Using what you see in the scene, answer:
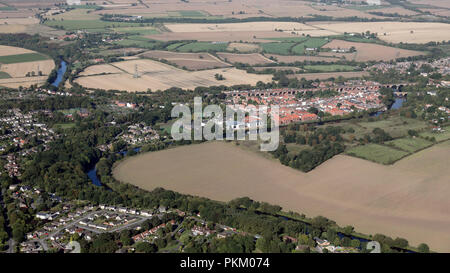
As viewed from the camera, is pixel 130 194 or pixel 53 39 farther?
pixel 53 39

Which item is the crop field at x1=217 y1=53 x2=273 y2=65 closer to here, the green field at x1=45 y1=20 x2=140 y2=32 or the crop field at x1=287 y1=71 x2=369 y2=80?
the crop field at x1=287 y1=71 x2=369 y2=80

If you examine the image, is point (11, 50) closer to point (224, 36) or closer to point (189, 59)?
point (189, 59)

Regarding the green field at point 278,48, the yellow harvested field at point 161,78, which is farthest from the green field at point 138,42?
the green field at point 278,48

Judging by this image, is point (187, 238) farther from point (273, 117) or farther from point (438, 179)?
point (273, 117)

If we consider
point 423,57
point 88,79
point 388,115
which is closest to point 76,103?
point 88,79

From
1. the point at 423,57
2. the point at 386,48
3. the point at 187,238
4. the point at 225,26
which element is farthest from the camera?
the point at 225,26

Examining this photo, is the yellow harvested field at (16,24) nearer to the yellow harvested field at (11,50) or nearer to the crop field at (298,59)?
the yellow harvested field at (11,50)

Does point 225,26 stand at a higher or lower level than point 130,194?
higher
